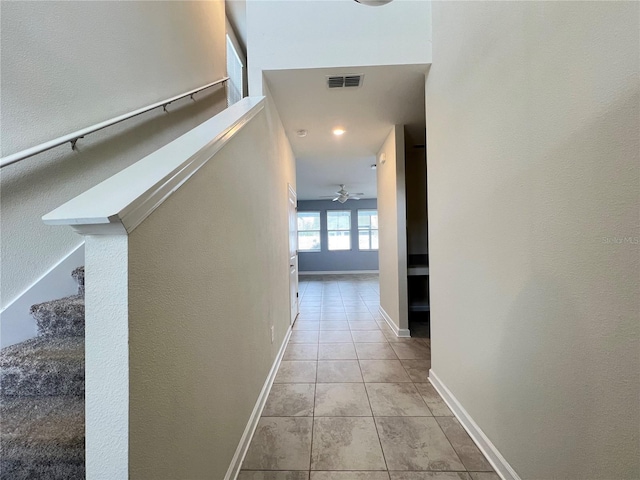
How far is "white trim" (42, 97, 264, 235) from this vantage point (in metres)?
0.55

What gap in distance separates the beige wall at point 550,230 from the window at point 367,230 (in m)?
7.49

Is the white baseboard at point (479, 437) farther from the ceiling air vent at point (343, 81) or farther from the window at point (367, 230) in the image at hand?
the window at point (367, 230)

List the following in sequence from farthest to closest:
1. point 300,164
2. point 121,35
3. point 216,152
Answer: point 300,164 → point 121,35 → point 216,152

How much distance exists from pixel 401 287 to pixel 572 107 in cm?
251

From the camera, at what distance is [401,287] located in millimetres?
3156

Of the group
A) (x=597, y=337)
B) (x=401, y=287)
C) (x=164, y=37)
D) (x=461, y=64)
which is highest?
(x=164, y=37)

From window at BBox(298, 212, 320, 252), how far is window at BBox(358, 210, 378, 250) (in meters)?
1.49

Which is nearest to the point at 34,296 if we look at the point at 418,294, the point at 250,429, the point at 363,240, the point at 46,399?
the point at 46,399

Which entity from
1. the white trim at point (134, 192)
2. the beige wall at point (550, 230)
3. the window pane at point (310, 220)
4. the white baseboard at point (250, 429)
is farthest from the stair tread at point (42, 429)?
the window pane at point (310, 220)

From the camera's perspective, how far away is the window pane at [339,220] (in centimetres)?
912

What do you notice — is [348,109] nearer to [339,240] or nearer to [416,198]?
[416,198]

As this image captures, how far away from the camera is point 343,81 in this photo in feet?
7.08

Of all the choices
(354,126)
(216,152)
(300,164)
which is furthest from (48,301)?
(300,164)

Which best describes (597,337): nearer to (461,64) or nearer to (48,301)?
(461,64)
